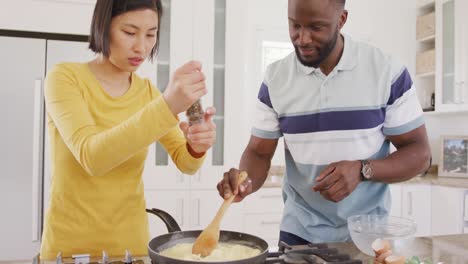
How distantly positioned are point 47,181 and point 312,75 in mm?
2017

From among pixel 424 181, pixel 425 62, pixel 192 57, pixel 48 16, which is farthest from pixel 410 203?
pixel 48 16

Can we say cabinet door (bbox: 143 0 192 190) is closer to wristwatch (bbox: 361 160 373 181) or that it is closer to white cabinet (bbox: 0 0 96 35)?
white cabinet (bbox: 0 0 96 35)

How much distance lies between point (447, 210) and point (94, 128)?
3117 millimetres

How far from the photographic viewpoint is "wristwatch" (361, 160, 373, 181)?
1.28 metres

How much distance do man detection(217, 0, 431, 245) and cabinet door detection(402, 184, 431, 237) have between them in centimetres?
244

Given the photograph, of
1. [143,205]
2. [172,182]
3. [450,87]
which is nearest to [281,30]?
[450,87]

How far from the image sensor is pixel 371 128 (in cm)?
140

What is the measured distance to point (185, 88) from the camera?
0.98 meters

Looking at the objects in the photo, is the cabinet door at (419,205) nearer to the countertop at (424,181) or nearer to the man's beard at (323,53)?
the countertop at (424,181)

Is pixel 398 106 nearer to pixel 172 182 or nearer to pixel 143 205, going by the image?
pixel 143 205

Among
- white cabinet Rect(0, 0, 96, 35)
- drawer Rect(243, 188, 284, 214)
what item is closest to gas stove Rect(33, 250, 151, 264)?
white cabinet Rect(0, 0, 96, 35)

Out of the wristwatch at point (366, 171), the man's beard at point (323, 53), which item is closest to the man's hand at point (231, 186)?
the wristwatch at point (366, 171)

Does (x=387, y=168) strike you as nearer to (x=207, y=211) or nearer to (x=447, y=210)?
(x=207, y=211)

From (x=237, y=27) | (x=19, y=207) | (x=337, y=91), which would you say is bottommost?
(x=19, y=207)
